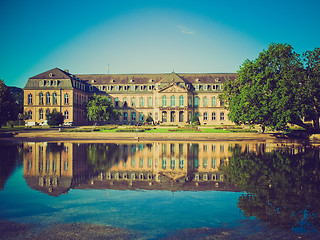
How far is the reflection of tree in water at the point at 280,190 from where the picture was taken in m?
9.03

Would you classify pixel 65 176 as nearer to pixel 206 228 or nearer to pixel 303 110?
pixel 206 228

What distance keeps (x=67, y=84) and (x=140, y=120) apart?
24.4 metres

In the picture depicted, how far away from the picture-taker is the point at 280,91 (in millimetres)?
36031

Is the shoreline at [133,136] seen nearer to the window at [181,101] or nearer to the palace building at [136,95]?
the palace building at [136,95]

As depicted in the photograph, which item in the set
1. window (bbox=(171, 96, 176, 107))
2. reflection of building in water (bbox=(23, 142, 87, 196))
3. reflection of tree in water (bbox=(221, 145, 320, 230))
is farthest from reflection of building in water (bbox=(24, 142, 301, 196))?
window (bbox=(171, 96, 176, 107))

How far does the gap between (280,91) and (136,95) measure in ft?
169

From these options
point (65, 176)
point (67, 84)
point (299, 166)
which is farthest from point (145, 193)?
point (67, 84)

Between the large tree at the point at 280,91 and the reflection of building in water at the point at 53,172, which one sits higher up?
the large tree at the point at 280,91

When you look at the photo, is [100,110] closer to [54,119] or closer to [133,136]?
[54,119]

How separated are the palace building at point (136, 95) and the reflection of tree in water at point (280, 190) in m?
52.2

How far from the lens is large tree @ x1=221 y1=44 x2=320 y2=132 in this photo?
3519cm

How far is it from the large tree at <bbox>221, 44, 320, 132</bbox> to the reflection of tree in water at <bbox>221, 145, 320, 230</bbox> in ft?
56.9

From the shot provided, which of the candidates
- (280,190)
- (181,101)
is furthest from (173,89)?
(280,190)

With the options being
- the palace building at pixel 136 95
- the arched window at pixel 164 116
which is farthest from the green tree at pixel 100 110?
the arched window at pixel 164 116
